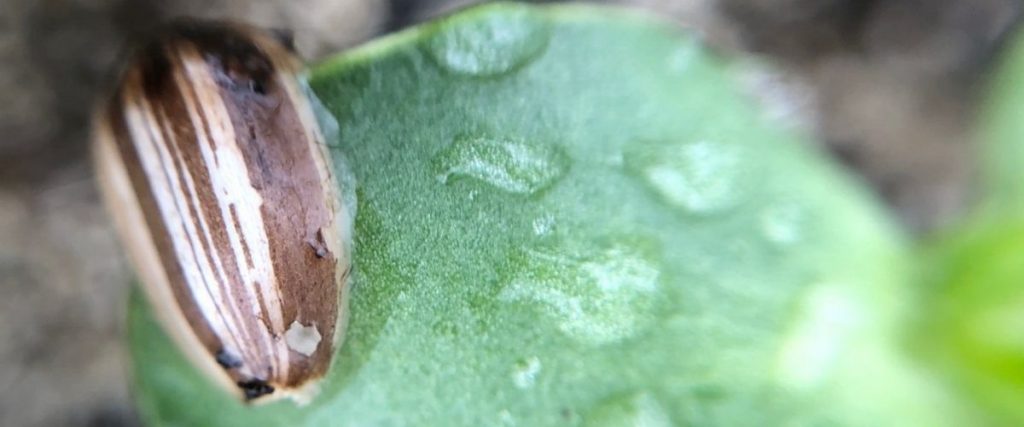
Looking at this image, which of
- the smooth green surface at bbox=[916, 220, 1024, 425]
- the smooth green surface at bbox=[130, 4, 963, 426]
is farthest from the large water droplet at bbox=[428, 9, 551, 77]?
the smooth green surface at bbox=[916, 220, 1024, 425]

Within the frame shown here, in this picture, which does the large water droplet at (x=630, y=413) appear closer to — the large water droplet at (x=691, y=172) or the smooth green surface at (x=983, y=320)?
the large water droplet at (x=691, y=172)

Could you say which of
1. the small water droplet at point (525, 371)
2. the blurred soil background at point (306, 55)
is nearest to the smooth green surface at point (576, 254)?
the small water droplet at point (525, 371)

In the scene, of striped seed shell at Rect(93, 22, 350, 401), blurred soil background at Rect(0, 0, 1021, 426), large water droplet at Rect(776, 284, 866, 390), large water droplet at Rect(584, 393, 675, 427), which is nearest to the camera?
striped seed shell at Rect(93, 22, 350, 401)

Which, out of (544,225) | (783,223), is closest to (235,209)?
(544,225)

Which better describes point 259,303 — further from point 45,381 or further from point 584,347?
point 45,381

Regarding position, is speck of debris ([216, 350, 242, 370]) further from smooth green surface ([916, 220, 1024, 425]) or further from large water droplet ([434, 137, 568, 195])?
smooth green surface ([916, 220, 1024, 425])

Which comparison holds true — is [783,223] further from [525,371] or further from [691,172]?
[525,371]

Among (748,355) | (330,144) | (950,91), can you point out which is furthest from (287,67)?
(950,91)
